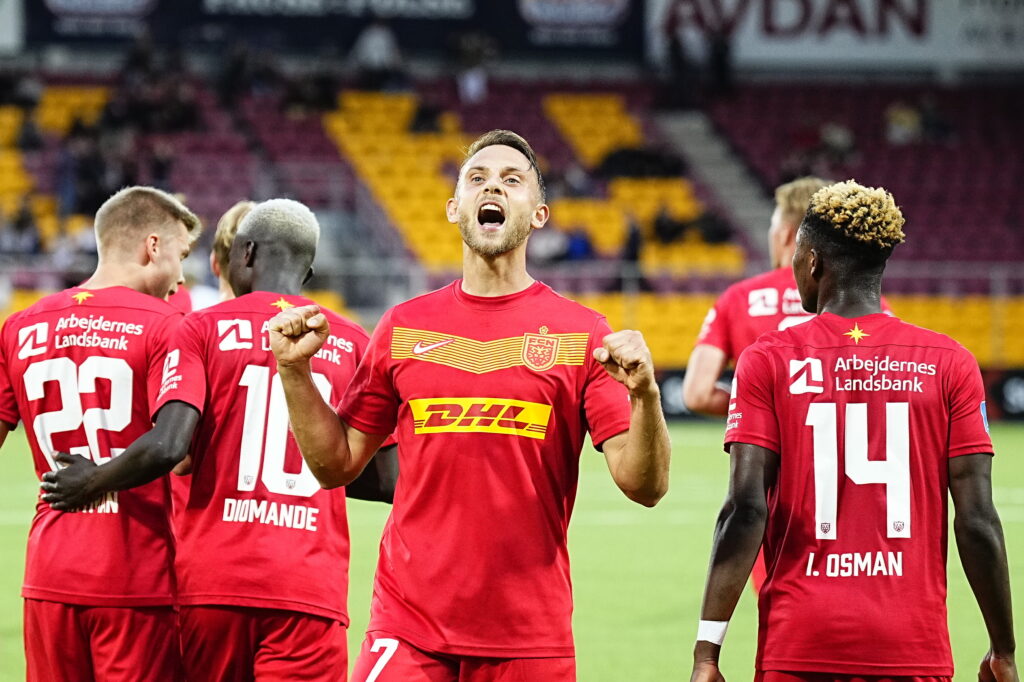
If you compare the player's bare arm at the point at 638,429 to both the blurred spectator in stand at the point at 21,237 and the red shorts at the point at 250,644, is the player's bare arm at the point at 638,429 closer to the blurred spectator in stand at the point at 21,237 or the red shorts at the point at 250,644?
the red shorts at the point at 250,644

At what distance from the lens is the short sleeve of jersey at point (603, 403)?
3.88 m

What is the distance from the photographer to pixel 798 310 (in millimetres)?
6473

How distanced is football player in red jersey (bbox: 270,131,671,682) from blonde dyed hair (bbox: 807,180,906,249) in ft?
2.38

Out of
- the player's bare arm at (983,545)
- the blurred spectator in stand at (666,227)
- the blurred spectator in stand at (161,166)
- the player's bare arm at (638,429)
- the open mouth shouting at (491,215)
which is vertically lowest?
the player's bare arm at (983,545)

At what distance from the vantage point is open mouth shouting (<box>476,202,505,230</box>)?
4074 mm

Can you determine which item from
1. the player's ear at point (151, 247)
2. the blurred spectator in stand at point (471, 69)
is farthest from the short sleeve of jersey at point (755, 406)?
the blurred spectator in stand at point (471, 69)

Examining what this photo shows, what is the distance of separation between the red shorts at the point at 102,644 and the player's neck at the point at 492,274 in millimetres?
1550

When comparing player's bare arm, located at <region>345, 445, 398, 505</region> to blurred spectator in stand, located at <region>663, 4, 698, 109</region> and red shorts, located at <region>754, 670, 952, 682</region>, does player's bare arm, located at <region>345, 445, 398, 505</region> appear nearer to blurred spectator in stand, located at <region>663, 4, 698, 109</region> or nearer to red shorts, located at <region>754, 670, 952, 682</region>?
red shorts, located at <region>754, 670, 952, 682</region>

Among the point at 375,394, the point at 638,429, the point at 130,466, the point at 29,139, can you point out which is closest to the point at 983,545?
the point at 638,429

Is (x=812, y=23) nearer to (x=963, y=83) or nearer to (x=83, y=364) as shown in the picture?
(x=963, y=83)

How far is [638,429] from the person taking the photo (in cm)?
369

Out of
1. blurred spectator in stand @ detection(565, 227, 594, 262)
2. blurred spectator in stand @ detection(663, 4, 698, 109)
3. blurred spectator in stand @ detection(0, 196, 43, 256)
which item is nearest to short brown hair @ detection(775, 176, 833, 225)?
blurred spectator in stand @ detection(565, 227, 594, 262)

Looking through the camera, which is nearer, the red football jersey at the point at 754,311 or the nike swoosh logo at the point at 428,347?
the nike swoosh logo at the point at 428,347

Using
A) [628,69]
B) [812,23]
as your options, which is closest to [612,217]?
[628,69]
